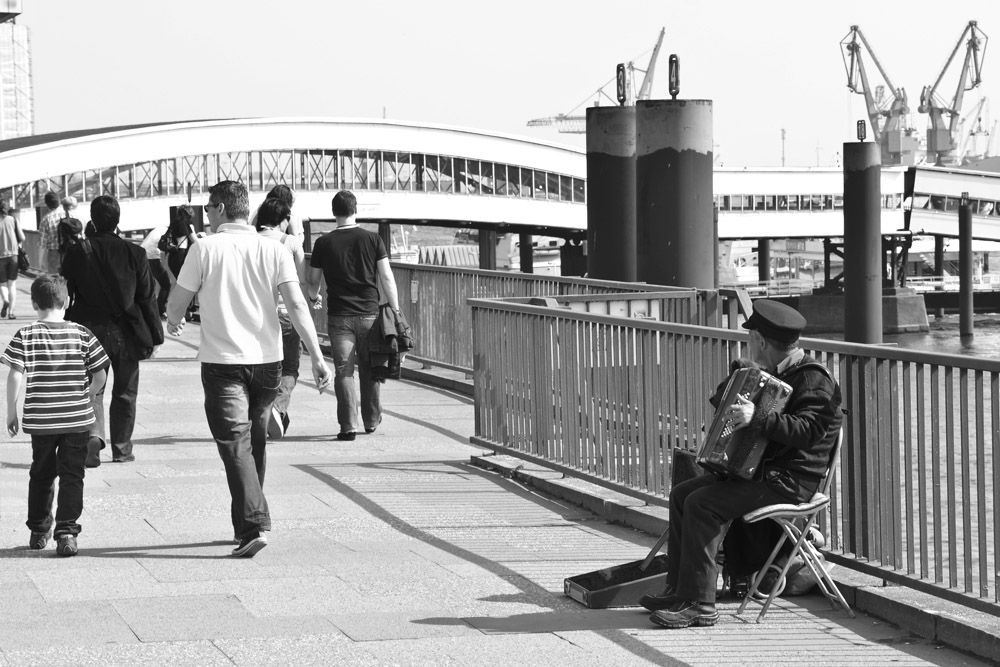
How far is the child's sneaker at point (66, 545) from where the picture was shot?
6.77 meters

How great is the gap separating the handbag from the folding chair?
4614 mm

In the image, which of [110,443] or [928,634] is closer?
[928,634]

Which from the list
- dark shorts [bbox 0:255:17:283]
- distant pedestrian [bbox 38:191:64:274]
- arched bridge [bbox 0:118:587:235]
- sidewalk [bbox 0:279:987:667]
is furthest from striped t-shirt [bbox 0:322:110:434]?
arched bridge [bbox 0:118:587:235]

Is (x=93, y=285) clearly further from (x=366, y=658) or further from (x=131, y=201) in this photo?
(x=131, y=201)

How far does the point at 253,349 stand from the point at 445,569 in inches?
51.6

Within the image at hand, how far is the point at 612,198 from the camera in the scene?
60.9 ft

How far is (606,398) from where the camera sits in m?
8.09

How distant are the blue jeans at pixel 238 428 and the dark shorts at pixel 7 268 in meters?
13.5

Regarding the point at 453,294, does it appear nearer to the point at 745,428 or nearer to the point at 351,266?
the point at 351,266

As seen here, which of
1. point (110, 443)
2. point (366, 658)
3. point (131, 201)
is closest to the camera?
point (366, 658)

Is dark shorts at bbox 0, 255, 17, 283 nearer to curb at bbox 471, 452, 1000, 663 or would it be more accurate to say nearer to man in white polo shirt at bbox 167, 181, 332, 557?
man in white polo shirt at bbox 167, 181, 332, 557

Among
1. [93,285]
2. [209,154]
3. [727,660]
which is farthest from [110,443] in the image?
[209,154]

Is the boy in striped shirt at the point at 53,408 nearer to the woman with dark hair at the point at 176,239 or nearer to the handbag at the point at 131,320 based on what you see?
the handbag at the point at 131,320

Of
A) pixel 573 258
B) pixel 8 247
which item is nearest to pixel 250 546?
pixel 8 247
